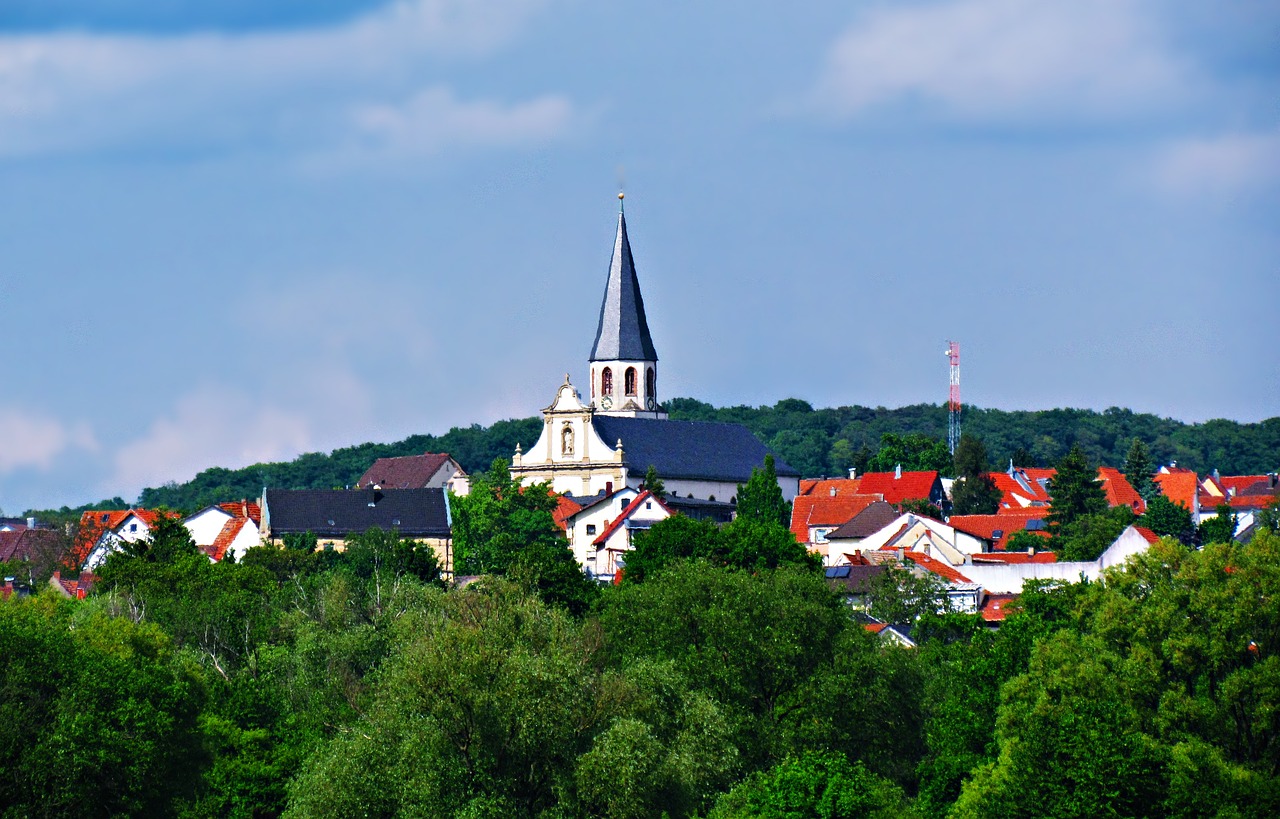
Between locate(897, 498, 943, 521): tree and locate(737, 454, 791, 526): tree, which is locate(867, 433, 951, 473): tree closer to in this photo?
locate(897, 498, 943, 521): tree

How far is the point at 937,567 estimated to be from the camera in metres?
73.3

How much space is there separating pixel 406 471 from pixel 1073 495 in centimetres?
4946

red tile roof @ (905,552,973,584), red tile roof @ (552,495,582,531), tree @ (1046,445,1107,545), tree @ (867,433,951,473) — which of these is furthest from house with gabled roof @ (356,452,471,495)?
red tile roof @ (905,552,973,584)

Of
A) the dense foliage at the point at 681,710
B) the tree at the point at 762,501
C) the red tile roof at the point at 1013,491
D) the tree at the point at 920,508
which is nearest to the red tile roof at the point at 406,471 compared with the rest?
the red tile roof at the point at 1013,491

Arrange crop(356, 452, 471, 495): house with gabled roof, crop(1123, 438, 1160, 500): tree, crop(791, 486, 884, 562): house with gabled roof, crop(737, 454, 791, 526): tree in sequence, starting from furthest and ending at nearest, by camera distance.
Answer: crop(356, 452, 471, 495): house with gabled roof < crop(1123, 438, 1160, 500): tree < crop(791, 486, 884, 562): house with gabled roof < crop(737, 454, 791, 526): tree

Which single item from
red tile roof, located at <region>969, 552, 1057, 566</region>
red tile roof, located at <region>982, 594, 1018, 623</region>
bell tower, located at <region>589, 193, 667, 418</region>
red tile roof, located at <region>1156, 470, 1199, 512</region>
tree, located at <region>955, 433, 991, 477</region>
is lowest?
red tile roof, located at <region>982, 594, 1018, 623</region>

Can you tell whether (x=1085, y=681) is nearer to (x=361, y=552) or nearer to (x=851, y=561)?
(x=851, y=561)

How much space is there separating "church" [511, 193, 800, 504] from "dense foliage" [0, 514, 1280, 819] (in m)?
52.1

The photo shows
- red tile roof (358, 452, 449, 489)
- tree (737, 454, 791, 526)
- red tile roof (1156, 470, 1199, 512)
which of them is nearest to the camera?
tree (737, 454, 791, 526)

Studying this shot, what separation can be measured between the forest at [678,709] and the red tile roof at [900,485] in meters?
57.9

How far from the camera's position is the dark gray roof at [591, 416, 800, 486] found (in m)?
108

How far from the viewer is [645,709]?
3972 cm

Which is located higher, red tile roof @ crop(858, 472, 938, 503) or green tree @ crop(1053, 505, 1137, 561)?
red tile roof @ crop(858, 472, 938, 503)

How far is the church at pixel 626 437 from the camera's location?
349ft
